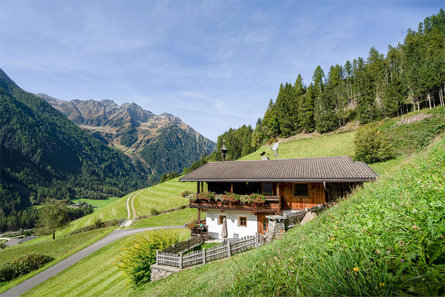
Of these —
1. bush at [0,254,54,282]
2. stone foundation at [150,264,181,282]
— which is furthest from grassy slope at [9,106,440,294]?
stone foundation at [150,264,181,282]

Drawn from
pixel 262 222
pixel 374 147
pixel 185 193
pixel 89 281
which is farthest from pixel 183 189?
pixel 374 147

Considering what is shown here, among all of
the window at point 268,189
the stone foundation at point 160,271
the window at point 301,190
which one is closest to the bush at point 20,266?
the stone foundation at point 160,271

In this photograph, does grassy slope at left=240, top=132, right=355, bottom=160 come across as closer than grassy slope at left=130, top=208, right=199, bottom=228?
No

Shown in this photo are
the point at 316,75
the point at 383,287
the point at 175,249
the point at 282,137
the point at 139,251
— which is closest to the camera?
the point at 383,287

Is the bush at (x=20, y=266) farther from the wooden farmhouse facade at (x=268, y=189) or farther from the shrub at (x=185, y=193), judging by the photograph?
the shrub at (x=185, y=193)

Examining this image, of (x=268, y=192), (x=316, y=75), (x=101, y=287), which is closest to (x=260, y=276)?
(x=268, y=192)

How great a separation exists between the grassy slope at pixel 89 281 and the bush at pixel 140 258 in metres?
0.90

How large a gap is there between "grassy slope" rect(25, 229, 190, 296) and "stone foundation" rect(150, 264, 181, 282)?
1763 millimetres

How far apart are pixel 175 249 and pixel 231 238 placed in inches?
234

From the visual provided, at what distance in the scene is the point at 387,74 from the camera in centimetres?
7219

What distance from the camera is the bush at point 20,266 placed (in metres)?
20.6

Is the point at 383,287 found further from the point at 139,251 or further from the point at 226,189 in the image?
the point at 226,189

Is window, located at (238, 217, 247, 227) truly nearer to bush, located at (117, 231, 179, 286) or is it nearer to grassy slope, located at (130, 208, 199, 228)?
bush, located at (117, 231, 179, 286)

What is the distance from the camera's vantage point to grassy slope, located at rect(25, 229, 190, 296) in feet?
48.8
